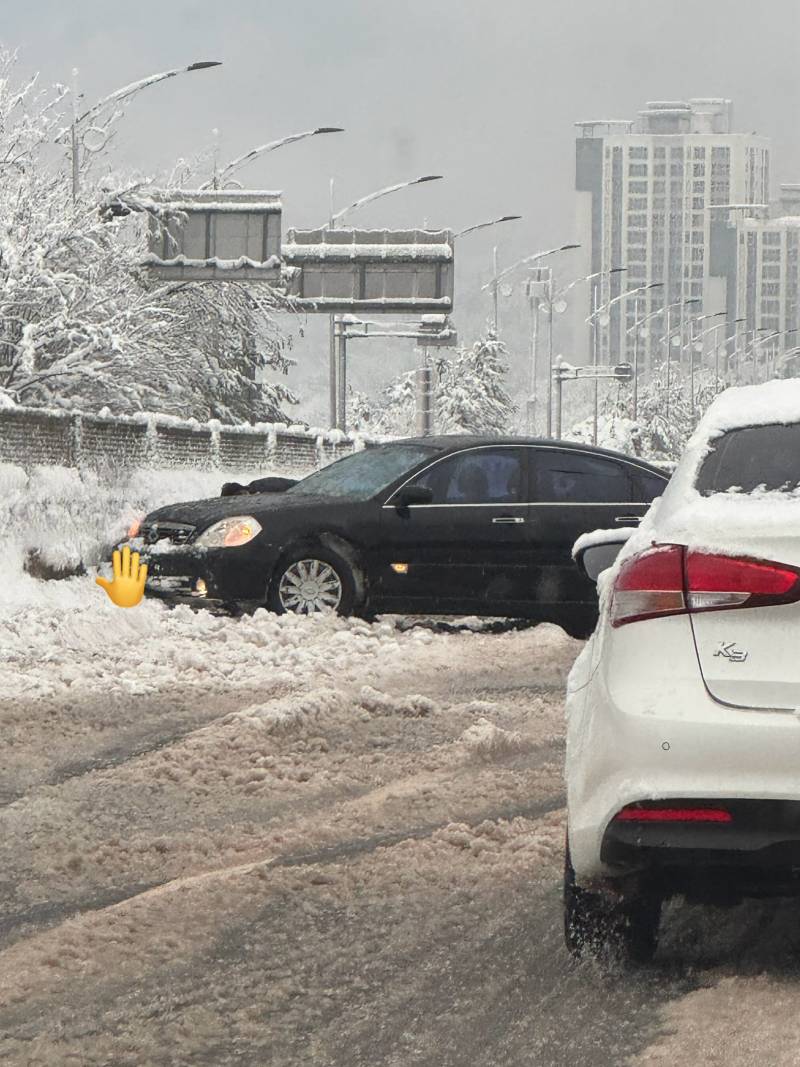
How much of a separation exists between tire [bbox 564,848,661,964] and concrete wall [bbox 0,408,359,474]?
1939 cm

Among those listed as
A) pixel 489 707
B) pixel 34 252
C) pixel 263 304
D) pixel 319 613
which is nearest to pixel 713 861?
pixel 489 707

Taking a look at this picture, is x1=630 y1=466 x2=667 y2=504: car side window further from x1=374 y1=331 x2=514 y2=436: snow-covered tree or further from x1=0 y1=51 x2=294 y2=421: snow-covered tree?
x1=374 y1=331 x2=514 y2=436: snow-covered tree

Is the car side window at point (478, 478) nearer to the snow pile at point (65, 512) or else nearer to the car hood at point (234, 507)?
the car hood at point (234, 507)

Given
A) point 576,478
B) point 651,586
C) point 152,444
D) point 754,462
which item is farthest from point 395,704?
point 152,444

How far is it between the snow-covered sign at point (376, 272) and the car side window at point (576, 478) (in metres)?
39.9


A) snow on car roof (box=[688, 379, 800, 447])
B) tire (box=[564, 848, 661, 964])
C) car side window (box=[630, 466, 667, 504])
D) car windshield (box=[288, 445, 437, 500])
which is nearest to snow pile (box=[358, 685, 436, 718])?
car windshield (box=[288, 445, 437, 500])

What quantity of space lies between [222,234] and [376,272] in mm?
7524

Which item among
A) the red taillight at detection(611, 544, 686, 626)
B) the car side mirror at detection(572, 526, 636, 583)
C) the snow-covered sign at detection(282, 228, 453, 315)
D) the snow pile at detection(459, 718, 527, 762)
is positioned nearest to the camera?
the red taillight at detection(611, 544, 686, 626)

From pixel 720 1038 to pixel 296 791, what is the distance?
4005 millimetres

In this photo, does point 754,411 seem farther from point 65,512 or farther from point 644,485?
point 65,512

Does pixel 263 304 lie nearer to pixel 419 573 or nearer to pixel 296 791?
pixel 419 573

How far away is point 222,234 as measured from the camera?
49688 mm

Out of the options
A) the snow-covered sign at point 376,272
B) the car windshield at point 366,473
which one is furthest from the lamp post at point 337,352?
the car windshield at point 366,473

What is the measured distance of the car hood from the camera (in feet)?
51.1
